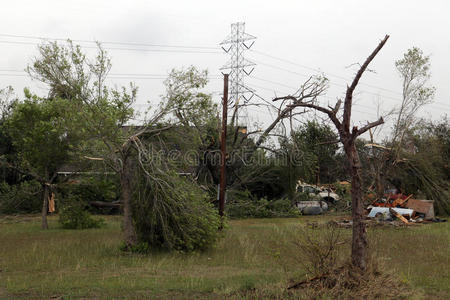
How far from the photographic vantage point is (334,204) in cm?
2517

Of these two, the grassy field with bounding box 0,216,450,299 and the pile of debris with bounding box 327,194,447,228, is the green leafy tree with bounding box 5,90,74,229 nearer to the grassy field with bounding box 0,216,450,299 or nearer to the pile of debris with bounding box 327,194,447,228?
the grassy field with bounding box 0,216,450,299

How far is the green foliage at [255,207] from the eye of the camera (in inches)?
876

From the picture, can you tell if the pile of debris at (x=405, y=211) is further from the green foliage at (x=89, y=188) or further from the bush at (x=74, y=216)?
the bush at (x=74, y=216)

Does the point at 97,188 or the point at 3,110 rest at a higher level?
the point at 3,110

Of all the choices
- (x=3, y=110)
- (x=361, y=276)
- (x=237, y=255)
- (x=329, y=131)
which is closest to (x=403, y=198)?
(x=329, y=131)

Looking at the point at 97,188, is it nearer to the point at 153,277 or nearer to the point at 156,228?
the point at 156,228

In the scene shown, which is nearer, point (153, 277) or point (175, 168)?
point (153, 277)

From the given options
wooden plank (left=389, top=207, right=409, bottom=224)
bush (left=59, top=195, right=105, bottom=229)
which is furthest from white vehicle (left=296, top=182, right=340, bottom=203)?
bush (left=59, top=195, right=105, bottom=229)

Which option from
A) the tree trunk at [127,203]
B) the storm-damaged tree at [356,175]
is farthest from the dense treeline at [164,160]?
the storm-damaged tree at [356,175]

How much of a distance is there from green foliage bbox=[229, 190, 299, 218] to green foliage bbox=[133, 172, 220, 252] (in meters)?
10.3

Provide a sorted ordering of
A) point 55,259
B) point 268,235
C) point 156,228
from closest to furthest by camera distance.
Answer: point 55,259 < point 156,228 < point 268,235

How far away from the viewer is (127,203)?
11.9 metres

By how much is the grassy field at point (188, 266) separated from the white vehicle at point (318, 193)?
30.7 feet

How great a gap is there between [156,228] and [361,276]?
250 inches
